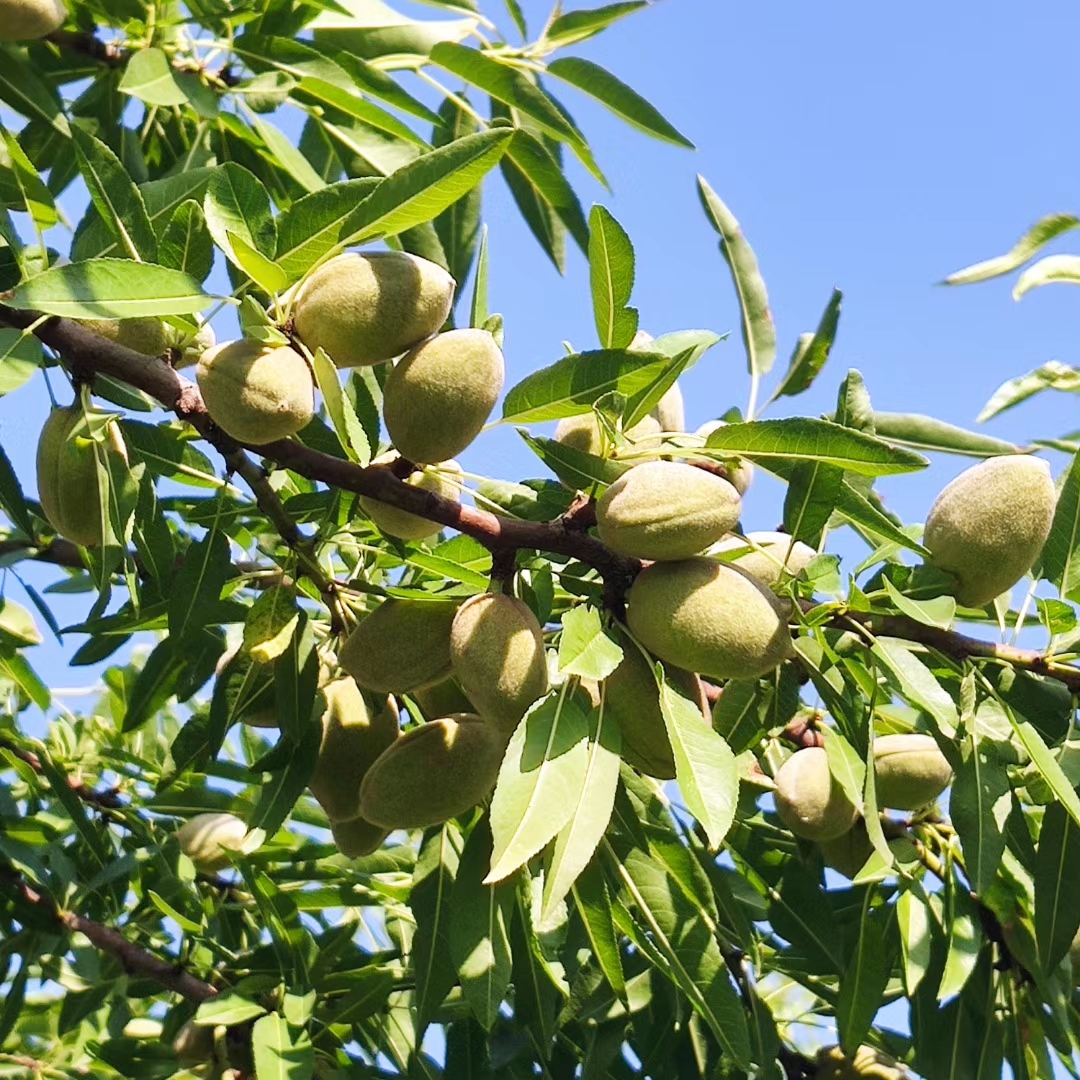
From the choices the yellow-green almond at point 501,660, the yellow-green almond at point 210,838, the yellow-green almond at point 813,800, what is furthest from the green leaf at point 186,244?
the yellow-green almond at point 210,838

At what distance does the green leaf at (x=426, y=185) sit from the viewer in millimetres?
1359

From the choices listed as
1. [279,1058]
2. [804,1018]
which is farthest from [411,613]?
[804,1018]

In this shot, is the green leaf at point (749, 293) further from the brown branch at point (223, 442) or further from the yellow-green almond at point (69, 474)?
the yellow-green almond at point (69, 474)

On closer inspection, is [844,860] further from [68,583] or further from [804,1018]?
[68,583]

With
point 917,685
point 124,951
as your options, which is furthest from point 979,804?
point 124,951

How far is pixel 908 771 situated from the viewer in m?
1.83

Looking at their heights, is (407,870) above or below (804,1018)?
above

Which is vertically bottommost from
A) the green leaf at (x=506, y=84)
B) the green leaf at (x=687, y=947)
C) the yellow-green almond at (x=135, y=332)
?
the green leaf at (x=687, y=947)

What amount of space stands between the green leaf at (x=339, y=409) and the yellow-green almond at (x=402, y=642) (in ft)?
0.71

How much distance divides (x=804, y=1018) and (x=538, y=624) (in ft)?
4.69

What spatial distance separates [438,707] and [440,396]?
0.54m

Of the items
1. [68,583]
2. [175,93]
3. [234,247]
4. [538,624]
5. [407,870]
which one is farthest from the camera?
[68,583]

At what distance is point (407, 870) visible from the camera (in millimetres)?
2420

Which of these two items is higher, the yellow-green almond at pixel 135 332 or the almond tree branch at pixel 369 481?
the yellow-green almond at pixel 135 332
